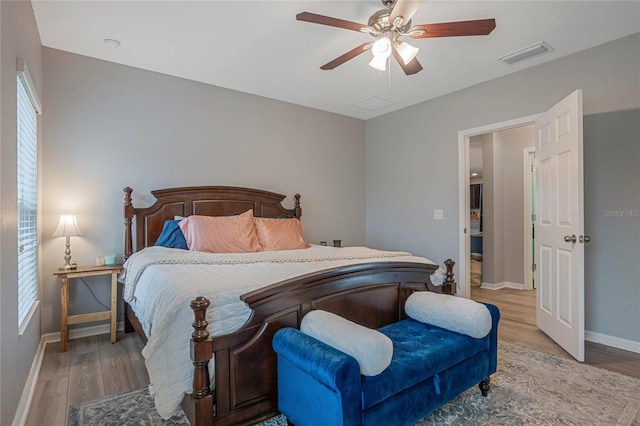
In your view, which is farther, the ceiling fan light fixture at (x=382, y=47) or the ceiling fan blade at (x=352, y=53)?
the ceiling fan blade at (x=352, y=53)

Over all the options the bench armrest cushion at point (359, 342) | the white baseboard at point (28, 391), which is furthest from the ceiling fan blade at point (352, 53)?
the white baseboard at point (28, 391)

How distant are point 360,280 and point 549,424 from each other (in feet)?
4.17

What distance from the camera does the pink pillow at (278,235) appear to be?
353 centimetres

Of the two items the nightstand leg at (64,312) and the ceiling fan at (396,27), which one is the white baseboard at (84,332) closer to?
the nightstand leg at (64,312)

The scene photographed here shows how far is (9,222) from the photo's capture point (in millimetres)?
1704

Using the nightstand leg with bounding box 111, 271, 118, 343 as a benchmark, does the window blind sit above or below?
above

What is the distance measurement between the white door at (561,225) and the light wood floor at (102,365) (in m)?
0.21

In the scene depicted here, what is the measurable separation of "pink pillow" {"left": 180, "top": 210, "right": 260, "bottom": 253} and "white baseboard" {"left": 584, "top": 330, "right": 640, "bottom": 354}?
3.18 metres

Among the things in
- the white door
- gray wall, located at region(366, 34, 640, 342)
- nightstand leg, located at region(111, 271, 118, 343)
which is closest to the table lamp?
nightstand leg, located at region(111, 271, 118, 343)

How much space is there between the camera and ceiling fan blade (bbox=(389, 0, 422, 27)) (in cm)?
194

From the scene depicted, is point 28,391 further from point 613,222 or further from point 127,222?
point 613,222

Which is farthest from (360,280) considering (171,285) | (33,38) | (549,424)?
(33,38)

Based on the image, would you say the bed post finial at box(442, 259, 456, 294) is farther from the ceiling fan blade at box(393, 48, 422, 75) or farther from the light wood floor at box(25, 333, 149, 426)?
the light wood floor at box(25, 333, 149, 426)

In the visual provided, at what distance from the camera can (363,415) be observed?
145cm
